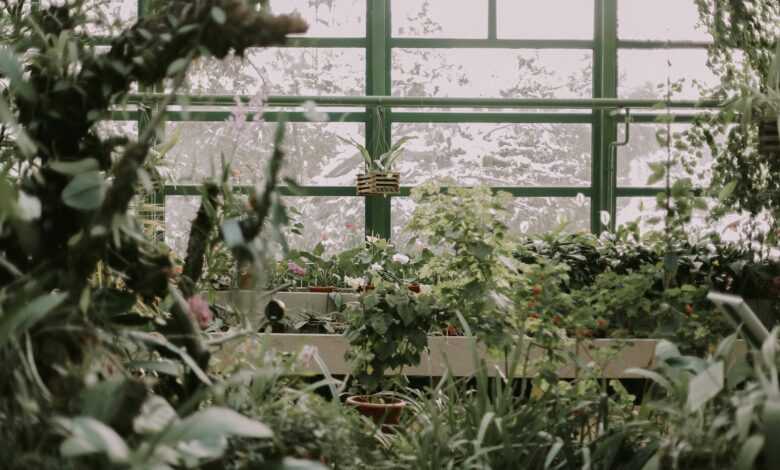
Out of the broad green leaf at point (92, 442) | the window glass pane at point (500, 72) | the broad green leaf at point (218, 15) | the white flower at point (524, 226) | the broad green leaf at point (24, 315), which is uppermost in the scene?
the window glass pane at point (500, 72)

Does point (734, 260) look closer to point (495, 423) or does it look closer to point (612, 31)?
point (495, 423)

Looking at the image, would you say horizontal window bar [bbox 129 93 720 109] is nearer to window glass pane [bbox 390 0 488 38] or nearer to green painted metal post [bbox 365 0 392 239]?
green painted metal post [bbox 365 0 392 239]

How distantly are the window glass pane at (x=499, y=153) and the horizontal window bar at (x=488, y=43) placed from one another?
0.73 meters

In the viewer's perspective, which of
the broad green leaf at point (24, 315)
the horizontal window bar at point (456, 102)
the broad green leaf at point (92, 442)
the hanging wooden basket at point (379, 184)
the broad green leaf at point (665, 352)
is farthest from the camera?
the horizontal window bar at point (456, 102)

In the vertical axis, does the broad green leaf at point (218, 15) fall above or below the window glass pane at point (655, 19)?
below

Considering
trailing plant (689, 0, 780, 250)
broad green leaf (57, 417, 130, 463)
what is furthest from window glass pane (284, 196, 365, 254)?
broad green leaf (57, 417, 130, 463)

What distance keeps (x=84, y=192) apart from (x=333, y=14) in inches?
238

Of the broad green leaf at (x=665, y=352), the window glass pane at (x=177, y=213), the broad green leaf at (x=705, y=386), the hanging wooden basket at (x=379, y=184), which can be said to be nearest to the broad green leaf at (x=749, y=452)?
the broad green leaf at (x=705, y=386)

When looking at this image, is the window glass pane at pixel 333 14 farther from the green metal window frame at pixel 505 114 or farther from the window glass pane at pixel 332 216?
the window glass pane at pixel 332 216

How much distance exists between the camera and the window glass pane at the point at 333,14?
6922mm

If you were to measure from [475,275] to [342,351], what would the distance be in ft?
3.81

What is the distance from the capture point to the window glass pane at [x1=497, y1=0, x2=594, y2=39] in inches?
277

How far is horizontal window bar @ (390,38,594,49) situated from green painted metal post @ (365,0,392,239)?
197 mm

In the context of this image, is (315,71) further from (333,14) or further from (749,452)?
(749,452)
